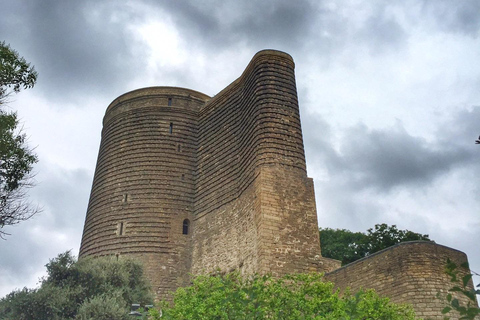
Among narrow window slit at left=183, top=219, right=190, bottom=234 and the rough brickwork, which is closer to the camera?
the rough brickwork

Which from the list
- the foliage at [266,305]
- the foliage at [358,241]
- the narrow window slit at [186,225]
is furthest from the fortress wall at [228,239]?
the foliage at [358,241]

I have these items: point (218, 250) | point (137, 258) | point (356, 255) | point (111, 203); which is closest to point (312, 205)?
point (218, 250)

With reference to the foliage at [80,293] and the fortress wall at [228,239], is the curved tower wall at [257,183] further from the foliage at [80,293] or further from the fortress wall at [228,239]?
the foliage at [80,293]

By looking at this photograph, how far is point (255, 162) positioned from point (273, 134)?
1.09 metres

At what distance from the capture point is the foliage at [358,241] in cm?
2598

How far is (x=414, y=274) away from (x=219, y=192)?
7.93 meters

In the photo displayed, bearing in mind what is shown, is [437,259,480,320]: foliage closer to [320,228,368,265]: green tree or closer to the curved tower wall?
the curved tower wall

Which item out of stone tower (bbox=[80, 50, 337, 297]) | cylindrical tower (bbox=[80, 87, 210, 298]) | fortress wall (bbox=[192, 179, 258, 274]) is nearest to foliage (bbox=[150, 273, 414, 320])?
stone tower (bbox=[80, 50, 337, 297])

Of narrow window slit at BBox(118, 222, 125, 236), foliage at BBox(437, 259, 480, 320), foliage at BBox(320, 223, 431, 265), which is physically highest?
foliage at BBox(320, 223, 431, 265)

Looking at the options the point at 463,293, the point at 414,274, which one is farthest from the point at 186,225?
the point at 463,293

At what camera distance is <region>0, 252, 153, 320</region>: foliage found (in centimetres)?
1314

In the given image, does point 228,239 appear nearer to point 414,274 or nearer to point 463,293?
point 414,274

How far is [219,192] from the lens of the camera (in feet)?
59.2

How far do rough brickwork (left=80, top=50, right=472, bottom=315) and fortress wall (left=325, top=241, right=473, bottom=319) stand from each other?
0.08 feet
